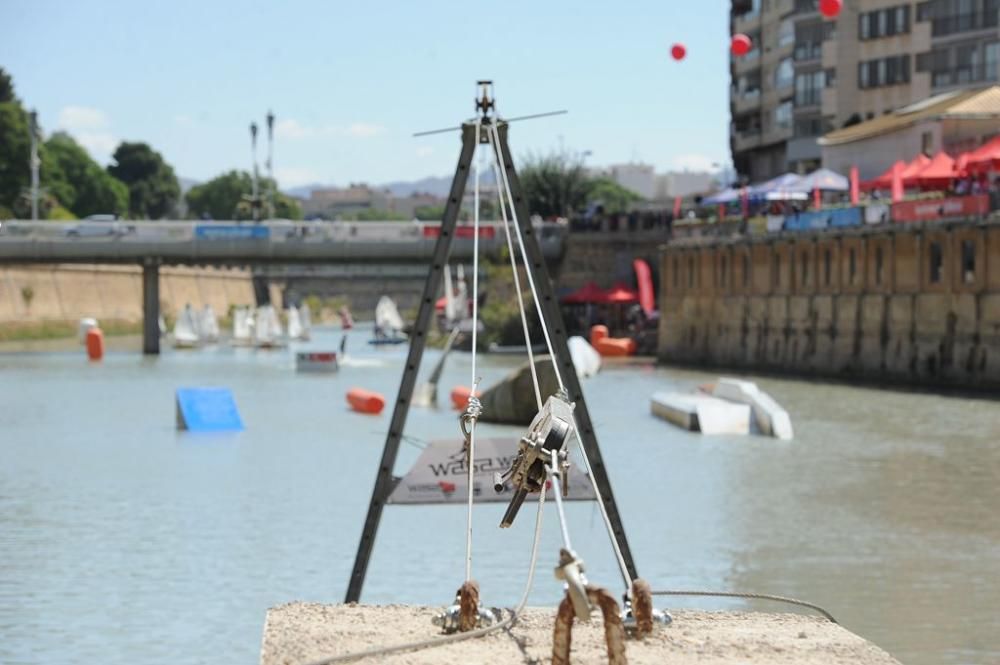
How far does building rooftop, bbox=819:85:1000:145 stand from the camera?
83188mm

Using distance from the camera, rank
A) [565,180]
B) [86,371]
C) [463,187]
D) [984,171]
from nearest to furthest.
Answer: [463,187]
[984,171]
[86,371]
[565,180]

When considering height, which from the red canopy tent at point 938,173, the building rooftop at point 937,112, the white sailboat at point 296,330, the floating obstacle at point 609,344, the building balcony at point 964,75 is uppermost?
the building balcony at point 964,75

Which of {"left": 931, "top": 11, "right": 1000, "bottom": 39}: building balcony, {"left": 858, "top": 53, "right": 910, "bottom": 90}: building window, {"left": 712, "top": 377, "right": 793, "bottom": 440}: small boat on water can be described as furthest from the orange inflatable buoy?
{"left": 858, "top": 53, "right": 910, "bottom": 90}: building window

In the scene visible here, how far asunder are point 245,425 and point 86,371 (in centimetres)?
3483

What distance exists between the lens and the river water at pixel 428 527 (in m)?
21.5

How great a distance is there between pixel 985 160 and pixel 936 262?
3895 mm

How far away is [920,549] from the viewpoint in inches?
1063

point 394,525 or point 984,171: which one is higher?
point 984,171

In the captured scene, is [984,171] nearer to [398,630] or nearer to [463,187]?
[463,187]

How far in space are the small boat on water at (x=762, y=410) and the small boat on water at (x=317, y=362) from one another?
114ft

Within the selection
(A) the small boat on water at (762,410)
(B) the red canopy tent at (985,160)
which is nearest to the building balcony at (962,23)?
(B) the red canopy tent at (985,160)

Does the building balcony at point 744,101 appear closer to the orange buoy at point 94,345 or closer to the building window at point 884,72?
the building window at point 884,72

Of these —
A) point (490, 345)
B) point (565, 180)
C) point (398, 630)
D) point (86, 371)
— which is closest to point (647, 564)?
point (398, 630)

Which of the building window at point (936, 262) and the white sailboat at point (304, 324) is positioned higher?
the building window at point (936, 262)
